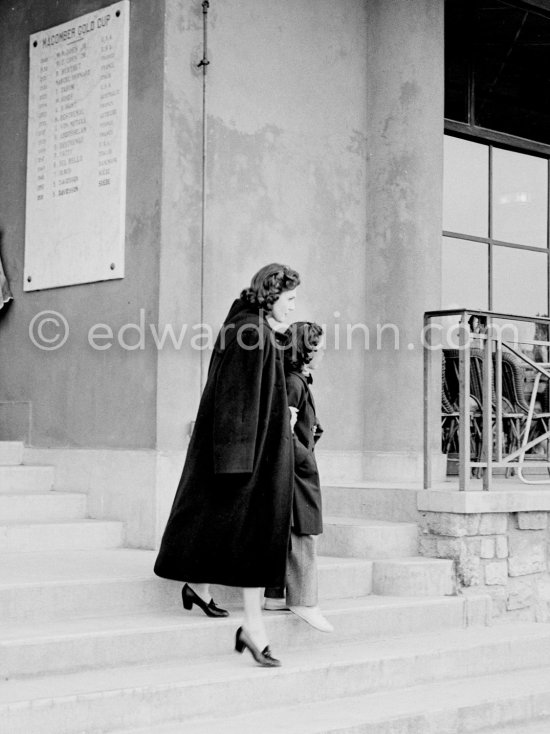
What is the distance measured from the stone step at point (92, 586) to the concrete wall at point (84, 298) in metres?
0.96

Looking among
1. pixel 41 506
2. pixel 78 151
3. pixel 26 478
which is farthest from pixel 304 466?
pixel 78 151

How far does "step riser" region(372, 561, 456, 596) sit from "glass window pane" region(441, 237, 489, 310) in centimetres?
286

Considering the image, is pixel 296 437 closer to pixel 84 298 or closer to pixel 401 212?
pixel 84 298

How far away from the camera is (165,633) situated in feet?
14.9

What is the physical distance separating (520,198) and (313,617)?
16.3 ft

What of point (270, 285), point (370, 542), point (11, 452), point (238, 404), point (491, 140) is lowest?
point (370, 542)

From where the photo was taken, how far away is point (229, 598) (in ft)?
17.0

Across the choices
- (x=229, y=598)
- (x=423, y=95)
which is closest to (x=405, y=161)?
(x=423, y=95)

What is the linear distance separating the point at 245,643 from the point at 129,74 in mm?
3369

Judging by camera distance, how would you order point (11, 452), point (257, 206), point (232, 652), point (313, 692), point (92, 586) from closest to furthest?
point (313, 692) → point (232, 652) → point (92, 586) → point (11, 452) → point (257, 206)

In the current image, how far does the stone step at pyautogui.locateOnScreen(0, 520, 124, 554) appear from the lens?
5.66 meters

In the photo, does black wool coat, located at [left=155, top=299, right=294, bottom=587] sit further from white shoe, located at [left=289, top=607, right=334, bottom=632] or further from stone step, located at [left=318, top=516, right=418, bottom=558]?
stone step, located at [left=318, top=516, right=418, bottom=558]

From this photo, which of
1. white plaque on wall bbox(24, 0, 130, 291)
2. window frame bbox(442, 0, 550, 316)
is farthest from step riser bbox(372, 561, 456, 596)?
window frame bbox(442, 0, 550, 316)

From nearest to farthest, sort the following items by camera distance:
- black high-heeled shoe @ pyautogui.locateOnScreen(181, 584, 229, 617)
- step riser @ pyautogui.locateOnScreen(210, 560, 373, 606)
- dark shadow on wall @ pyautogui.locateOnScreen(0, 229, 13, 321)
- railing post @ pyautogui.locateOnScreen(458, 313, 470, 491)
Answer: black high-heeled shoe @ pyautogui.locateOnScreen(181, 584, 229, 617) → step riser @ pyautogui.locateOnScreen(210, 560, 373, 606) → railing post @ pyautogui.locateOnScreen(458, 313, 470, 491) → dark shadow on wall @ pyautogui.locateOnScreen(0, 229, 13, 321)
